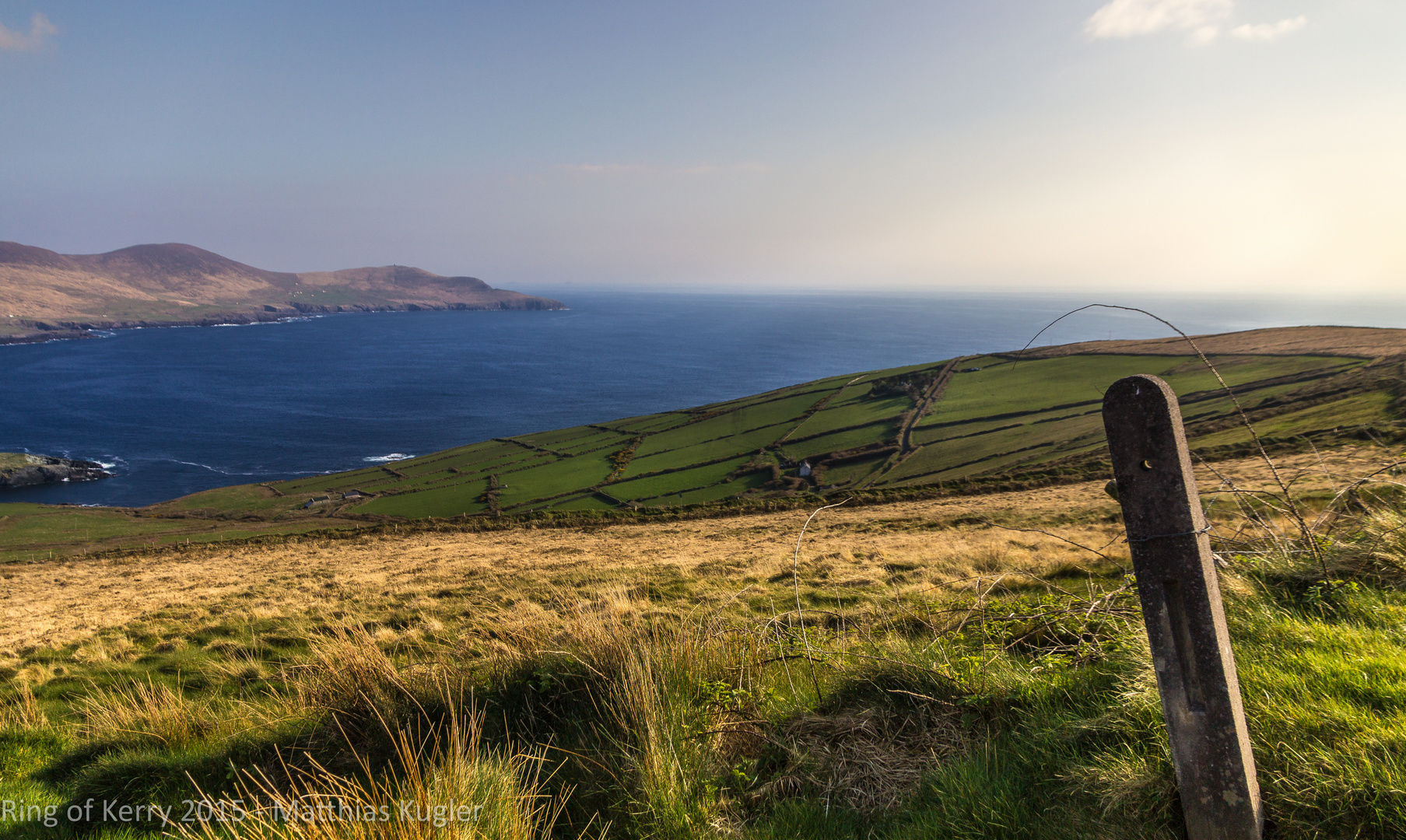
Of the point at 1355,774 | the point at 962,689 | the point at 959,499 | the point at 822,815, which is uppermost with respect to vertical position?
the point at 1355,774

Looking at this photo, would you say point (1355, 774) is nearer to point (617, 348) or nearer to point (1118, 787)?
point (1118, 787)

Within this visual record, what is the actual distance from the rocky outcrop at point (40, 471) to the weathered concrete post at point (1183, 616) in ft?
323

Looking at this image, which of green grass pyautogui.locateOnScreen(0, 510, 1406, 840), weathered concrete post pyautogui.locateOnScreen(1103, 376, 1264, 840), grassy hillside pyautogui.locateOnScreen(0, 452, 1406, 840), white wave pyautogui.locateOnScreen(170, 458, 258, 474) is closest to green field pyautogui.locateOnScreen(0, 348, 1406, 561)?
white wave pyautogui.locateOnScreen(170, 458, 258, 474)

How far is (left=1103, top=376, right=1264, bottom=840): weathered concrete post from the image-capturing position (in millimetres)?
1993

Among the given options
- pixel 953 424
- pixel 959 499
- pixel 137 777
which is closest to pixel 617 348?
pixel 953 424

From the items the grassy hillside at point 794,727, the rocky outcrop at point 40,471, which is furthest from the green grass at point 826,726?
the rocky outcrop at point 40,471

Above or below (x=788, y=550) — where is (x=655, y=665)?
above

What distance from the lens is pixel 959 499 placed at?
94.0 feet

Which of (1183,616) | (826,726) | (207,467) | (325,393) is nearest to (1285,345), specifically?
(826,726)

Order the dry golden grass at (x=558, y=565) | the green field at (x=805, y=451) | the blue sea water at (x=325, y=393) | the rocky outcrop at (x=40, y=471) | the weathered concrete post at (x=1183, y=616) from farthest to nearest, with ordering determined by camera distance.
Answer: the blue sea water at (x=325, y=393), the rocky outcrop at (x=40, y=471), the green field at (x=805, y=451), the dry golden grass at (x=558, y=565), the weathered concrete post at (x=1183, y=616)

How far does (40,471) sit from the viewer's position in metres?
68.5

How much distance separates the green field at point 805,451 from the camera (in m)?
37.7

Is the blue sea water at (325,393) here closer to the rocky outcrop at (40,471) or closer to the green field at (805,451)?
the rocky outcrop at (40,471)

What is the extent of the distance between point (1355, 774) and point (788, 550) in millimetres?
14678
